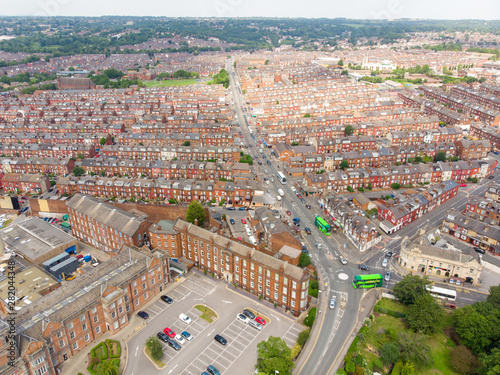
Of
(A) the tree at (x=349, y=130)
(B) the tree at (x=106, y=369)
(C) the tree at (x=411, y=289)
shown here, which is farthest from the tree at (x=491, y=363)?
(A) the tree at (x=349, y=130)

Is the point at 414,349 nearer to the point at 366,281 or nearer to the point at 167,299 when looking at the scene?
the point at 366,281

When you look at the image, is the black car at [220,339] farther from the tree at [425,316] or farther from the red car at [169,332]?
the tree at [425,316]

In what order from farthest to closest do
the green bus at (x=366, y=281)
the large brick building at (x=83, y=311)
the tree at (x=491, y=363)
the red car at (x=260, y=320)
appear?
1. the green bus at (x=366, y=281)
2. the red car at (x=260, y=320)
3. the tree at (x=491, y=363)
4. the large brick building at (x=83, y=311)

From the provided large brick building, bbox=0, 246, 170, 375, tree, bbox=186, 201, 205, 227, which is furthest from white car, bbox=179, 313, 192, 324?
tree, bbox=186, 201, 205, 227

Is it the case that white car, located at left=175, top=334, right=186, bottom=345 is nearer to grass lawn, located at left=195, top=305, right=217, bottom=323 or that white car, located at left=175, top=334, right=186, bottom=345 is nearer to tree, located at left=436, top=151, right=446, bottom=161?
grass lawn, located at left=195, top=305, right=217, bottom=323

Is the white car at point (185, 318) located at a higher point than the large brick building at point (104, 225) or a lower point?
lower

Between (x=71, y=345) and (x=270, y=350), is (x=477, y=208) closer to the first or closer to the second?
(x=270, y=350)

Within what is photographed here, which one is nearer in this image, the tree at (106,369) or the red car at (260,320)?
the tree at (106,369)

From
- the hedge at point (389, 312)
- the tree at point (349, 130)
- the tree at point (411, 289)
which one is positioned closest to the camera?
the hedge at point (389, 312)
